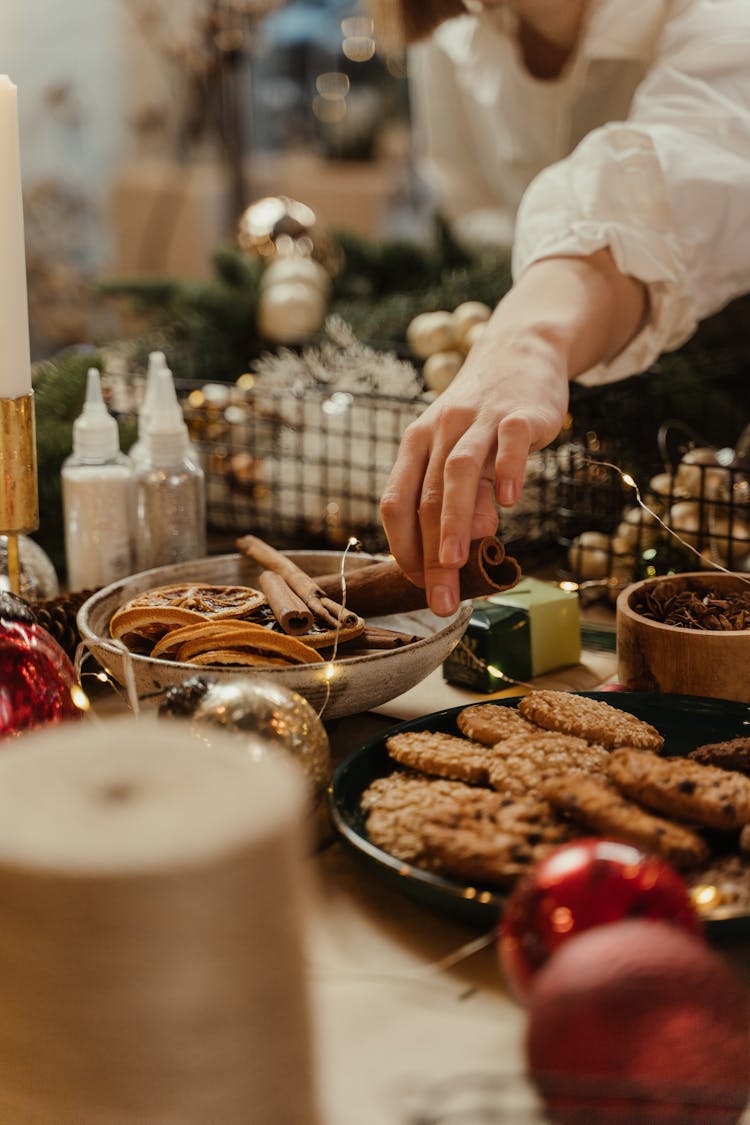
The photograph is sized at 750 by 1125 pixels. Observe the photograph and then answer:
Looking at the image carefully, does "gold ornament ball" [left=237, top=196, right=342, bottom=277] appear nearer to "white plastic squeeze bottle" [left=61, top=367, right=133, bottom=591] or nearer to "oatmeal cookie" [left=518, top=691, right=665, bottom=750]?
"white plastic squeeze bottle" [left=61, top=367, right=133, bottom=591]

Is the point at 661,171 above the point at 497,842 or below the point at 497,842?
above

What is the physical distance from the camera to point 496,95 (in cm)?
163

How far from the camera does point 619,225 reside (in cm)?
108

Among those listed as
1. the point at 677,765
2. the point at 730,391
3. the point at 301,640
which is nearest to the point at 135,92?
the point at 730,391

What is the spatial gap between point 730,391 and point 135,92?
2.62m

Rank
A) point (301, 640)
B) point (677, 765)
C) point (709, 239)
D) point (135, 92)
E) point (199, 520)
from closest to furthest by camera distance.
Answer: point (677, 765) < point (301, 640) < point (199, 520) < point (709, 239) < point (135, 92)

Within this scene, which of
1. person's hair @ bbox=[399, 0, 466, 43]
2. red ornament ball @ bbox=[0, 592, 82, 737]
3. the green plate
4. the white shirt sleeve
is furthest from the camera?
person's hair @ bbox=[399, 0, 466, 43]

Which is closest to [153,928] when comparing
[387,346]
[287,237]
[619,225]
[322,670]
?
[322,670]

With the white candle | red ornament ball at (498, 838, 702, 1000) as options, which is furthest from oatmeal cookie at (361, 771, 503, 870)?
the white candle

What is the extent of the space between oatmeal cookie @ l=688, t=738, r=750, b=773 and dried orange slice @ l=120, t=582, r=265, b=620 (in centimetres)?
32

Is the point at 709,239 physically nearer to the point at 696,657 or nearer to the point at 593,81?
the point at 593,81

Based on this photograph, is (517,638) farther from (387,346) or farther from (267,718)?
(387,346)

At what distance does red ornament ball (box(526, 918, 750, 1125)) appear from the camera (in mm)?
372

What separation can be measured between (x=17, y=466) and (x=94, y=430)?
0.56 ft
